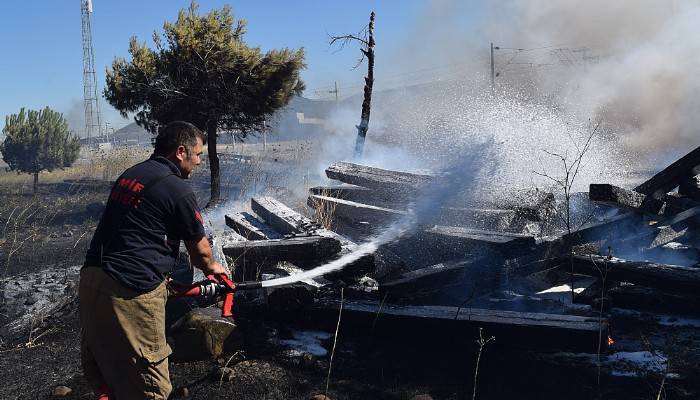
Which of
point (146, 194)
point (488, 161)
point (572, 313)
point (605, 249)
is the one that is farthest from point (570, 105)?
point (146, 194)

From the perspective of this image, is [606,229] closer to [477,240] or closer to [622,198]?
[622,198]

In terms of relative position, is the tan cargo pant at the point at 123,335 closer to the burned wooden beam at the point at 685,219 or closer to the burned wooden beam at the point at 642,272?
the burned wooden beam at the point at 642,272

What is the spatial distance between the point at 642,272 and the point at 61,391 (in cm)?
473

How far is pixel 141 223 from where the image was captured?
2.75 meters

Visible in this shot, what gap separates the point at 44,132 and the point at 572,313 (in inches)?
874

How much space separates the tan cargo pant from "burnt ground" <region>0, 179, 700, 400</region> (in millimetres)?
930

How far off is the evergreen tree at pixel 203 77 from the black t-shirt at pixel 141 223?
9.18 m

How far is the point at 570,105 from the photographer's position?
27.7 metres

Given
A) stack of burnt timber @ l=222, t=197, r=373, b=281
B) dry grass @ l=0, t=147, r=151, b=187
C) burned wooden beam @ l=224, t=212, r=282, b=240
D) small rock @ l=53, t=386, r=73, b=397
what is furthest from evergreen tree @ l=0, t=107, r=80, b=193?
small rock @ l=53, t=386, r=73, b=397

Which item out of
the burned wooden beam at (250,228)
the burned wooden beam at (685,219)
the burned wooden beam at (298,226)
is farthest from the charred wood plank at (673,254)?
the burned wooden beam at (250,228)

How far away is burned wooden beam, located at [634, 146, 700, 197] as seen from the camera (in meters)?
6.01

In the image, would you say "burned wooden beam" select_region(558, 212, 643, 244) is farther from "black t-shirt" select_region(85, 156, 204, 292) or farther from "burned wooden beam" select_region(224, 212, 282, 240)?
"black t-shirt" select_region(85, 156, 204, 292)

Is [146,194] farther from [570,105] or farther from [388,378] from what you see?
[570,105]

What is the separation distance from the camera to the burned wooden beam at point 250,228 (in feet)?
22.7
